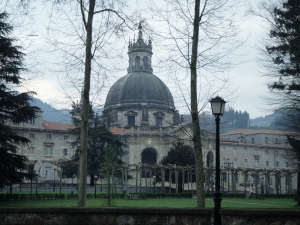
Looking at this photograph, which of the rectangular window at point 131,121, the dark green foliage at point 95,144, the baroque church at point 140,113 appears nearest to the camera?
the dark green foliage at point 95,144

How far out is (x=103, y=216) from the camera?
12688 mm

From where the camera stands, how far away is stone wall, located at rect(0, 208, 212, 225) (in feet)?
40.7

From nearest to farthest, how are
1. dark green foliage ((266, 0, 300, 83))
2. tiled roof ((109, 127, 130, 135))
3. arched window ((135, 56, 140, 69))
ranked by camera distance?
1. dark green foliage ((266, 0, 300, 83))
2. tiled roof ((109, 127, 130, 135))
3. arched window ((135, 56, 140, 69))

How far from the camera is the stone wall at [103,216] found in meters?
12.4

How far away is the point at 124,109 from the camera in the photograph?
89125 mm

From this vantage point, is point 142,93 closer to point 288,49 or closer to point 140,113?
point 140,113

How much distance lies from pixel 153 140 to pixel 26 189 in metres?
29.1

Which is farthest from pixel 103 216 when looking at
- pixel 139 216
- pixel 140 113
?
pixel 140 113

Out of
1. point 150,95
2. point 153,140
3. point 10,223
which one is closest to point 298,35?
point 10,223

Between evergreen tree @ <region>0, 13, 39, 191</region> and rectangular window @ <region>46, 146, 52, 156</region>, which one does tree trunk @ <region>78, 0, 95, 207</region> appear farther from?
rectangular window @ <region>46, 146, 52, 156</region>

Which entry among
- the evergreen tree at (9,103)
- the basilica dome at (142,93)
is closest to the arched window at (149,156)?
the basilica dome at (142,93)

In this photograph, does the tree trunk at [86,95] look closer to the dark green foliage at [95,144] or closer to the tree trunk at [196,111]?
the tree trunk at [196,111]

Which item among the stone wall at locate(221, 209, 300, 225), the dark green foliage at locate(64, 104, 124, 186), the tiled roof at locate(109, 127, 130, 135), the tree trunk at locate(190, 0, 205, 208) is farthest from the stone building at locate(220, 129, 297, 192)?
the stone wall at locate(221, 209, 300, 225)

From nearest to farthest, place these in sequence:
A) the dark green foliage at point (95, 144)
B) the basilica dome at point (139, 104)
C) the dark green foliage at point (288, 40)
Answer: the dark green foliage at point (288, 40) → the dark green foliage at point (95, 144) → the basilica dome at point (139, 104)
